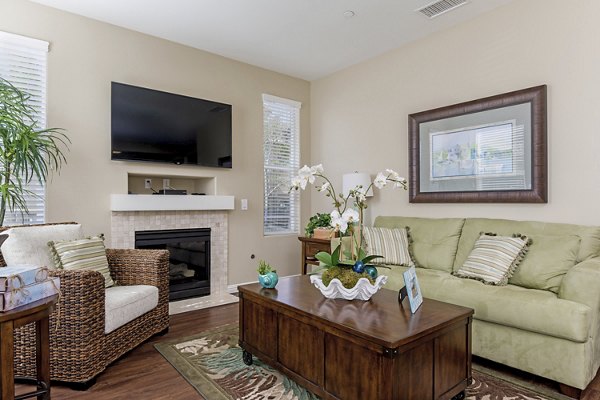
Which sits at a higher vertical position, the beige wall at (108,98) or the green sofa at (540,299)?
the beige wall at (108,98)

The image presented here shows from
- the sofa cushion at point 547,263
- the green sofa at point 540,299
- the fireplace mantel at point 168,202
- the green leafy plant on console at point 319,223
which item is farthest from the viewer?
the green leafy plant on console at point 319,223

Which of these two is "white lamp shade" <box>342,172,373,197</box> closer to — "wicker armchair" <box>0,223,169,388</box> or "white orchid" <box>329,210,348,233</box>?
"white orchid" <box>329,210,348,233</box>

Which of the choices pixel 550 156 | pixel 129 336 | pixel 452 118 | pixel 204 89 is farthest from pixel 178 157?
pixel 550 156

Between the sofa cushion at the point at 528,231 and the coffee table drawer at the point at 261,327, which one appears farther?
the sofa cushion at the point at 528,231

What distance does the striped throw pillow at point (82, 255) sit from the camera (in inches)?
99.6

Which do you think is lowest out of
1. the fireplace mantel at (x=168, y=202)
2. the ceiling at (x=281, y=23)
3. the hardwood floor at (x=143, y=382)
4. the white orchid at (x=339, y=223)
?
the hardwood floor at (x=143, y=382)

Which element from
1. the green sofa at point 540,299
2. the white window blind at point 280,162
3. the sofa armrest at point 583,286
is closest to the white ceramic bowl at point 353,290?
the green sofa at point 540,299

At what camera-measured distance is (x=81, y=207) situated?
340 centimetres

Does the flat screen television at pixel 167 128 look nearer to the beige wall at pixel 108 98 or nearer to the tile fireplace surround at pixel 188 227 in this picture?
the beige wall at pixel 108 98

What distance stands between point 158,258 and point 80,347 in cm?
88

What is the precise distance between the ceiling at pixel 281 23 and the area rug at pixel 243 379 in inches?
114

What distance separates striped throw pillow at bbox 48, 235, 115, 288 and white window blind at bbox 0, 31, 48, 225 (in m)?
A: 0.86

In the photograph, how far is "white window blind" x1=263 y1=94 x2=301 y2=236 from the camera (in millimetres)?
4793

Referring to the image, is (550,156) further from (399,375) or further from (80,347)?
(80,347)
